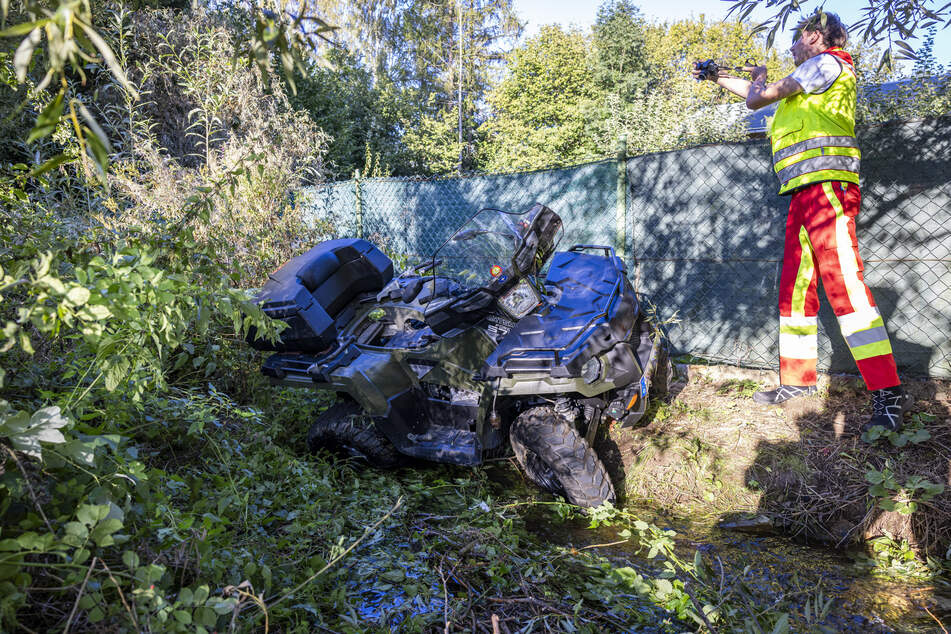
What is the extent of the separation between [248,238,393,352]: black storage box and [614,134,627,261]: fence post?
7.40ft

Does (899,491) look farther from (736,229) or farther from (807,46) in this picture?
(807,46)

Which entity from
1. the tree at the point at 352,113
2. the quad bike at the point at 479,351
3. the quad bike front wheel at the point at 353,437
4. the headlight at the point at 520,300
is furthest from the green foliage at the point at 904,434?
the tree at the point at 352,113

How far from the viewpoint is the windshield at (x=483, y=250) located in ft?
9.87

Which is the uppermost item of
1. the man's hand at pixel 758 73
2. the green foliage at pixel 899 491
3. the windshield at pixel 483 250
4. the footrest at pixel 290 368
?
the man's hand at pixel 758 73

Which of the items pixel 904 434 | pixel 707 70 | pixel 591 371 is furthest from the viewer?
pixel 707 70

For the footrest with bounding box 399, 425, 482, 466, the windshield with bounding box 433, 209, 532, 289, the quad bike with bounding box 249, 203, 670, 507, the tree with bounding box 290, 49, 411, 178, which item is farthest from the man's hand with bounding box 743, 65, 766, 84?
the tree with bounding box 290, 49, 411, 178

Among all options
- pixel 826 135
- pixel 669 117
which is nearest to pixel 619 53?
pixel 669 117

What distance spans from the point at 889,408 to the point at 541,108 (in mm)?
16787

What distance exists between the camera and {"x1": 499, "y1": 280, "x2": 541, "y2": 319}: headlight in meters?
2.92

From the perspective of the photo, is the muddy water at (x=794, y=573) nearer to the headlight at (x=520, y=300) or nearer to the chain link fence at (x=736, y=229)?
the headlight at (x=520, y=300)

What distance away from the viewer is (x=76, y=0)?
2.64ft

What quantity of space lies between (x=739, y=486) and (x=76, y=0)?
11.6ft

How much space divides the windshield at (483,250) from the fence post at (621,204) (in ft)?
6.88

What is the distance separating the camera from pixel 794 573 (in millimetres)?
2369
